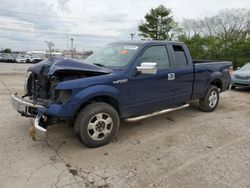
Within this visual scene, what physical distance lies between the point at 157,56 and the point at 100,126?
6.06 ft

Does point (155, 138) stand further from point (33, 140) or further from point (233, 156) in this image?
point (33, 140)

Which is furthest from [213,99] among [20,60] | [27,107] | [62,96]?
[20,60]

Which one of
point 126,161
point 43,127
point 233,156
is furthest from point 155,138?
point 43,127

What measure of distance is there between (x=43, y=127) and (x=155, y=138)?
198 cm

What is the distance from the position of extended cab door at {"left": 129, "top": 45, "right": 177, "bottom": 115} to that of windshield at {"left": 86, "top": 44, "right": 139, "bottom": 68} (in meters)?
0.20

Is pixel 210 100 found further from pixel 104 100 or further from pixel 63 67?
pixel 63 67

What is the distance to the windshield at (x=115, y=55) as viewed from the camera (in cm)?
440

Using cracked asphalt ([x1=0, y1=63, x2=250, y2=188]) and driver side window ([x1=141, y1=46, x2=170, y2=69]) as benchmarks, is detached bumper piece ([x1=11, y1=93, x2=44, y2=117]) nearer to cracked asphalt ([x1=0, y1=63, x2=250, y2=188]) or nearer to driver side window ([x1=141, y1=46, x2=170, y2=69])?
cracked asphalt ([x1=0, y1=63, x2=250, y2=188])

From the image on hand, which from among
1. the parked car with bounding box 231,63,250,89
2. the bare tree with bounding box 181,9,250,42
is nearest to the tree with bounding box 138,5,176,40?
the bare tree with bounding box 181,9,250,42

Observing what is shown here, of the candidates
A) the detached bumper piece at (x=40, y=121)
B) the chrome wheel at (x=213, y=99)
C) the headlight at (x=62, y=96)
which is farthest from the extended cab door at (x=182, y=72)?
the detached bumper piece at (x=40, y=121)

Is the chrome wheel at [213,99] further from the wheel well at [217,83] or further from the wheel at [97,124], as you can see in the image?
the wheel at [97,124]

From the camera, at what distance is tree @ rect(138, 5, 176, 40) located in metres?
35.9

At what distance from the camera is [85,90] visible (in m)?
3.71

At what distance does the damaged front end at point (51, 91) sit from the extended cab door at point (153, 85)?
627mm
